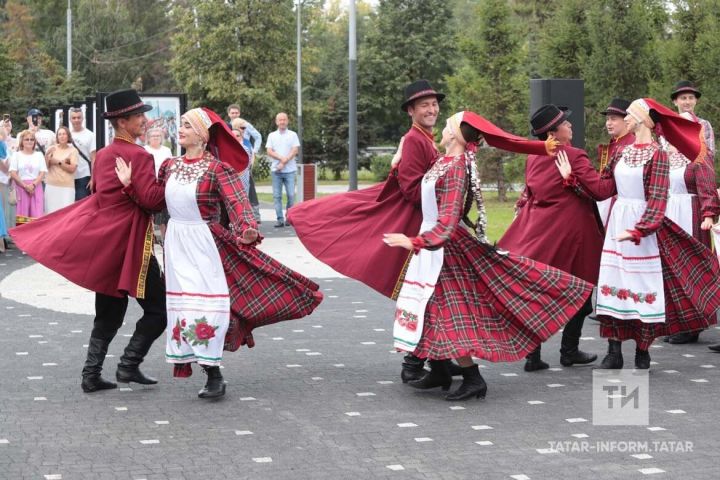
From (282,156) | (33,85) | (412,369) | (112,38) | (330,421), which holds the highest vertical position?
(112,38)

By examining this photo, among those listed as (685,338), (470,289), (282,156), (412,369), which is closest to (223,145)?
(470,289)

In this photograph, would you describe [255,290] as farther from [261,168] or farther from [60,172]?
[261,168]

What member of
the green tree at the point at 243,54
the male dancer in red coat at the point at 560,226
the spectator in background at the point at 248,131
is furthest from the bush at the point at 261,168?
the male dancer in red coat at the point at 560,226

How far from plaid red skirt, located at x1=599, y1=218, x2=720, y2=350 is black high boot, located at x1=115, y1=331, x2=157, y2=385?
3104 mm

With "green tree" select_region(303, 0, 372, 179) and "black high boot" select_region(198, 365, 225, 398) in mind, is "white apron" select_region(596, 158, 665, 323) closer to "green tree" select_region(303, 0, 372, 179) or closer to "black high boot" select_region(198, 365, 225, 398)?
"black high boot" select_region(198, 365, 225, 398)

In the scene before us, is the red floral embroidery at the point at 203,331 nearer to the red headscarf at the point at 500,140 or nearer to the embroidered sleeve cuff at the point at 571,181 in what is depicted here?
the red headscarf at the point at 500,140

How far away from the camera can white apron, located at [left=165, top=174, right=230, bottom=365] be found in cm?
771

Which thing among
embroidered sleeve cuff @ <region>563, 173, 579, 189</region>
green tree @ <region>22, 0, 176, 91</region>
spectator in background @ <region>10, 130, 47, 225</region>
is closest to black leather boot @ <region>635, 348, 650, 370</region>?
embroidered sleeve cuff @ <region>563, 173, 579, 189</region>

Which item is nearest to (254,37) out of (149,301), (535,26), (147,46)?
(535,26)

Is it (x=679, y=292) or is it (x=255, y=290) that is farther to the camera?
(x=679, y=292)

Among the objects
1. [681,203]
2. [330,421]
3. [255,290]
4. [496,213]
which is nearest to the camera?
[330,421]

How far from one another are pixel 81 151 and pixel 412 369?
10170mm

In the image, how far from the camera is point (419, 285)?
7.75 m

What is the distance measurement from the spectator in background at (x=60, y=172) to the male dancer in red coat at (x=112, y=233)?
9.15 m
